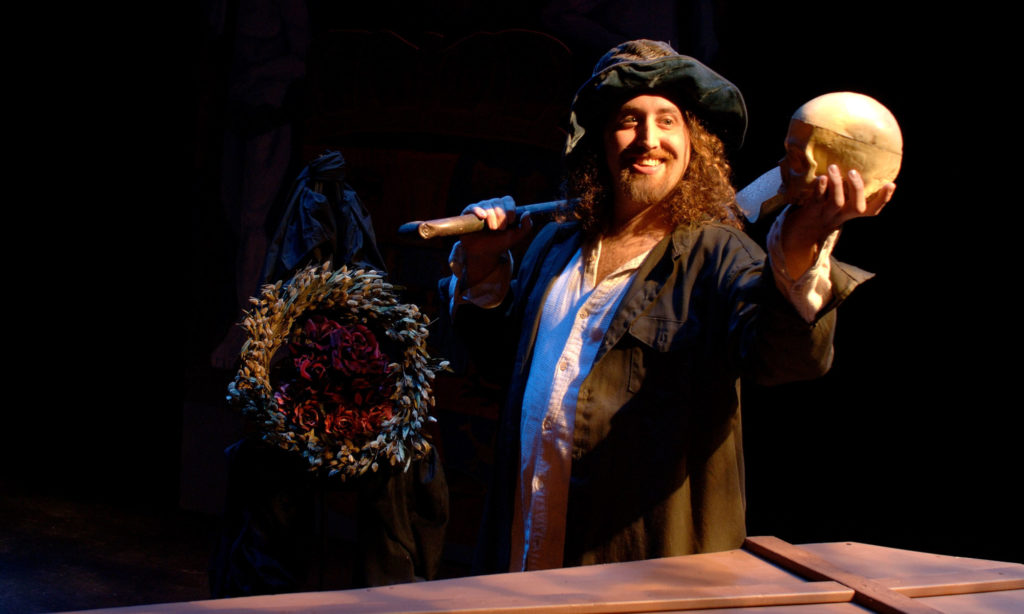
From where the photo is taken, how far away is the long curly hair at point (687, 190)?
1.88 metres

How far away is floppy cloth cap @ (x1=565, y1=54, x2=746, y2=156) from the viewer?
183cm

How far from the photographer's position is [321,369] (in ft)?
7.38

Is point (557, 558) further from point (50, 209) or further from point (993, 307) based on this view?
point (50, 209)

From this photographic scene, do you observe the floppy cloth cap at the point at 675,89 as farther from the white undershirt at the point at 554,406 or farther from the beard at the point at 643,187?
the white undershirt at the point at 554,406

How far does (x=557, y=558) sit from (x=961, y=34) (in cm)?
232

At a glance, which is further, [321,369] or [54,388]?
[54,388]

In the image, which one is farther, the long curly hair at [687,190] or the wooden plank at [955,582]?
the long curly hair at [687,190]

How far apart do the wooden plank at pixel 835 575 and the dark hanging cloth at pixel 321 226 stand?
256 cm

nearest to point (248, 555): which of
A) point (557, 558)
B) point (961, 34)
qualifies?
point (557, 558)

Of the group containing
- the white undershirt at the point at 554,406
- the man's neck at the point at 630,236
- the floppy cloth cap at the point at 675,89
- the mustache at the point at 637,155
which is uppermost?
the floppy cloth cap at the point at 675,89

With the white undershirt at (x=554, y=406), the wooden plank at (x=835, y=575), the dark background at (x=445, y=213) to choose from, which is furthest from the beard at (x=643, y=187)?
the dark background at (x=445, y=213)

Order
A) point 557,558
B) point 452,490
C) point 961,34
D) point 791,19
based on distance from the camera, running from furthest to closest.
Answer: point 452,490 → point 791,19 → point 961,34 → point 557,558

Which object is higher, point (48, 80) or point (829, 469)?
point (48, 80)

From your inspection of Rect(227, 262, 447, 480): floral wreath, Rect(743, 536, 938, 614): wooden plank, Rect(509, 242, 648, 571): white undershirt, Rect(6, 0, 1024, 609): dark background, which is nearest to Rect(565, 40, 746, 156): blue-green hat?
Rect(509, 242, 648, 571): white undershirt
